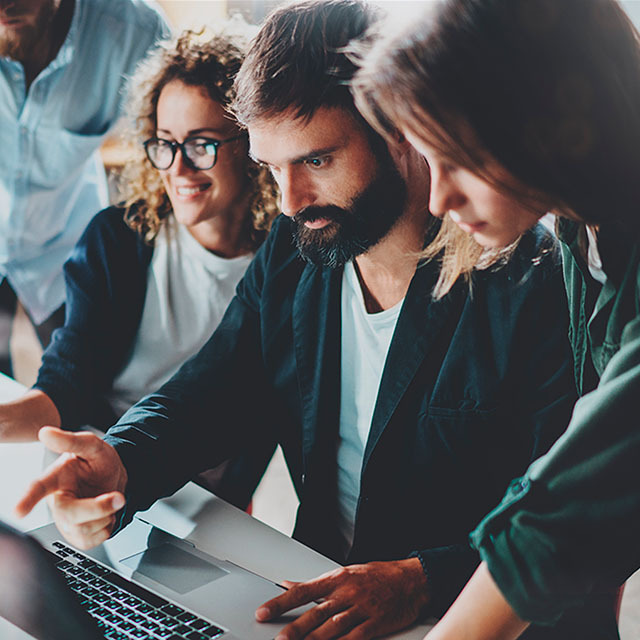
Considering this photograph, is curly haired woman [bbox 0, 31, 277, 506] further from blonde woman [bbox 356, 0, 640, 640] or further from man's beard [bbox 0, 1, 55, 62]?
blonde woman [bbox 356, 0, 640, 640]

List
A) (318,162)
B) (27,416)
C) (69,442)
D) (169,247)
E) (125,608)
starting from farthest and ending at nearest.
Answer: (169,247) → (27,416) → (318,162) → (69,442) → (125,608)

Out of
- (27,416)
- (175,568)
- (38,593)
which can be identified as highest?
(38,593)

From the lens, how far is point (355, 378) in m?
1.16

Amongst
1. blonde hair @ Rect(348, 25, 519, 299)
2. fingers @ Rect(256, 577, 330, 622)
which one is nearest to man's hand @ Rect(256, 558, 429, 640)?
fingers @ Rect(256, 577, 330, 622)

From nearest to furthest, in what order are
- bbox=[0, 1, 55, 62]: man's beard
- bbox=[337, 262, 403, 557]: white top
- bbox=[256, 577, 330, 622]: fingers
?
1. bbox=[256, 577, 330, 622]: fingers
2. bbox=[337, 262, 403, 557]: white top
3. bbox=[0, 1, 55, 62]: man's beard

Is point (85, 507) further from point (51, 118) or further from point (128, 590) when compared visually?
point (51, 118)

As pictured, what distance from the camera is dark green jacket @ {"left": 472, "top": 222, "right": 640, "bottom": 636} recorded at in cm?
57

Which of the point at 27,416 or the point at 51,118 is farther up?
the point at 51,118

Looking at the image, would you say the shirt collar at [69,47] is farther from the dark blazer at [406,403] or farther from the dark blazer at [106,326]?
the dark blazer at [406,403]

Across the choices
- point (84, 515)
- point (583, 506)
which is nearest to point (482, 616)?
point (583, 506)

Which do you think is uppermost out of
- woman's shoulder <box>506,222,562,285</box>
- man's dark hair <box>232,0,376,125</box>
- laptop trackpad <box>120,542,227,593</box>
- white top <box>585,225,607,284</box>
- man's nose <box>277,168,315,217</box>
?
man's dark hair <box>232,0,376,125</box>

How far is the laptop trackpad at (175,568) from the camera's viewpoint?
86 centimetres

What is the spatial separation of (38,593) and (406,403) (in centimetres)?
54

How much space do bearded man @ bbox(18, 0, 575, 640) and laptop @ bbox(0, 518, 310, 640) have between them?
0.04 meters
